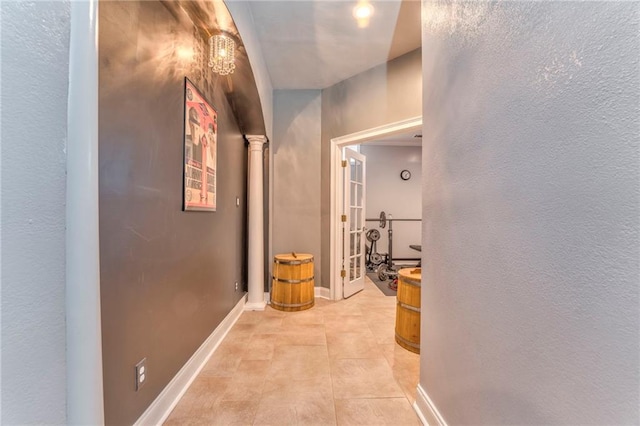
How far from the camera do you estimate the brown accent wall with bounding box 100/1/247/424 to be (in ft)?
3.45

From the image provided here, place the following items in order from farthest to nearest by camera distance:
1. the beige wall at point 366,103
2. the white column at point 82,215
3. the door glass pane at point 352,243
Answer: the door glass pane at point 352,243 < the beige wall at point 366,103 < the white column at point 82,215

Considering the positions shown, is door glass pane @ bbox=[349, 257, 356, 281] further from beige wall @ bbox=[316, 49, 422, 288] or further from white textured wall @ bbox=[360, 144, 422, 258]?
white textured wall @ bbox=[360, 144, 422, 258]

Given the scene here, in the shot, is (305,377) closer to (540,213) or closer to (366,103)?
(540,213)

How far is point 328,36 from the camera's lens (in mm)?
2432

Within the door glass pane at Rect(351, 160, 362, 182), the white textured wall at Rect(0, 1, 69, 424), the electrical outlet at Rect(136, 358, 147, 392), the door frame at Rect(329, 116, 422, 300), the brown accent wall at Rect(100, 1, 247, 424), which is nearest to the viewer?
the white textured wall at Rect(0, 1, 69, 424)

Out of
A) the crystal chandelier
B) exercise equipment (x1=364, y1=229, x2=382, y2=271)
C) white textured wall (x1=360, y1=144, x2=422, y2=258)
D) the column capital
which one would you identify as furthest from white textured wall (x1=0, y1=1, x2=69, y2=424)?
white textured wall (x1=360, y1=144, x2=422, y2=258)

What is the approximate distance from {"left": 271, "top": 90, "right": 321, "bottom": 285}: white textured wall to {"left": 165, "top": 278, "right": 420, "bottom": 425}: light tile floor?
3.71ft

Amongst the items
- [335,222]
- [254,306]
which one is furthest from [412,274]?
[254,306]

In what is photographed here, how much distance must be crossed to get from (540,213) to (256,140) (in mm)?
2846

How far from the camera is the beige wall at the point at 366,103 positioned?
2.59m

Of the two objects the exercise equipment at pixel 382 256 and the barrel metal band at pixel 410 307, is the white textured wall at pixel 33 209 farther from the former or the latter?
the exercise equipment at pixel 382 256

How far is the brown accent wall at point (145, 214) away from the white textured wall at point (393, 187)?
15.1ft

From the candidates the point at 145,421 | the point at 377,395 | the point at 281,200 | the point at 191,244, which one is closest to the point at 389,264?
the point at 281,200

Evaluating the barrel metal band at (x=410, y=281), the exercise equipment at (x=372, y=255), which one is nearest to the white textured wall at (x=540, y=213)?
the barrel metal band at (x=410, y=281)
